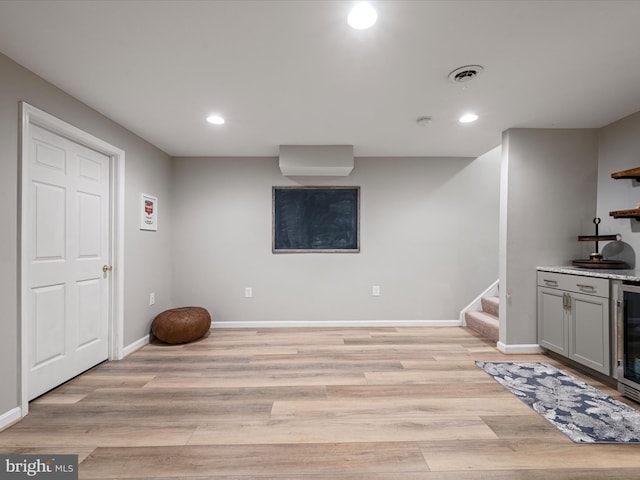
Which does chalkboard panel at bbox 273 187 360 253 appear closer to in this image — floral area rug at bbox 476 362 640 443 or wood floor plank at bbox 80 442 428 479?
floral area rug at bbox 476 362 640 443

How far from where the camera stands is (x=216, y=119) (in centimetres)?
279

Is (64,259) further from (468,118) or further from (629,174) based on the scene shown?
(629,174)

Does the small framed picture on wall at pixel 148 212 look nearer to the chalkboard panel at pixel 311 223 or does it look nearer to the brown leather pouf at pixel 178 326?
the brown leather pouf at pixel 178 326

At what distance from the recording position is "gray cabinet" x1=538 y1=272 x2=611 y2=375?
233 cm

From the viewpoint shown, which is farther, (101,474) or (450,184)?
(450,184)

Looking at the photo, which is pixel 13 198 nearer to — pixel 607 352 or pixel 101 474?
pixel 101 474

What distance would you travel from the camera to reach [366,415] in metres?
1.93

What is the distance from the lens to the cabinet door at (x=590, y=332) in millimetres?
2311

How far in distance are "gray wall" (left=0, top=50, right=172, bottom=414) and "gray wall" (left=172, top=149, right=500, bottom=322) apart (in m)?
0.32

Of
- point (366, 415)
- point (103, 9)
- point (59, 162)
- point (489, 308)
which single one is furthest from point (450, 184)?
point (59, 162)

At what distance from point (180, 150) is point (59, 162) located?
1.53m

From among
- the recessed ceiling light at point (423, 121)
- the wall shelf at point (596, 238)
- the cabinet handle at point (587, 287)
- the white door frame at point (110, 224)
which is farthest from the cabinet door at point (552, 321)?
the white door frame at point (110, 224)

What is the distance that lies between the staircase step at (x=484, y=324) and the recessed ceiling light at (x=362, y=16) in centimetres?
324

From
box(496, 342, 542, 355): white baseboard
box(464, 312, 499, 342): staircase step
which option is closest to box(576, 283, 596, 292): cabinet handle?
box(496, 342, 542, 355): white baseboard
